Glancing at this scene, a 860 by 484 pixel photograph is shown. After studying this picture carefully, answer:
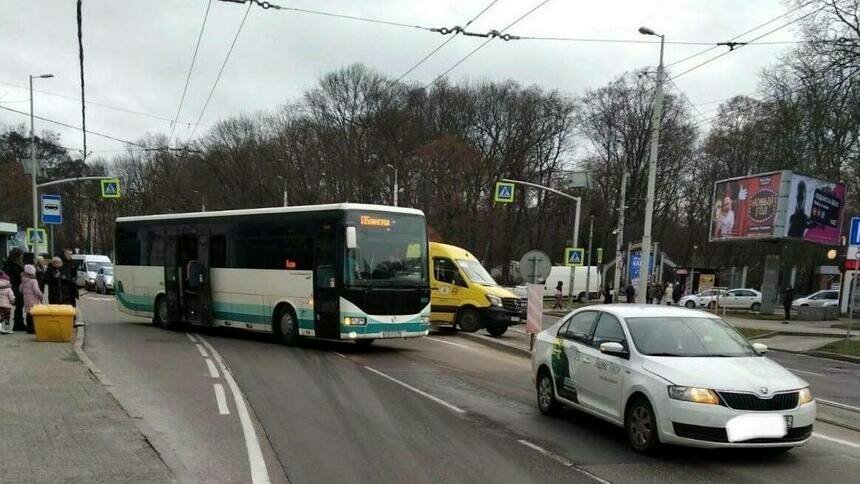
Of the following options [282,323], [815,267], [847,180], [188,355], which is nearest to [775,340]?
[282,323]

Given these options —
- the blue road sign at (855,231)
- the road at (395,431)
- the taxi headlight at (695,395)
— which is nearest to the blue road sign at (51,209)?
the road at (395,431)

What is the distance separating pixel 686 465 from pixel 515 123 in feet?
187

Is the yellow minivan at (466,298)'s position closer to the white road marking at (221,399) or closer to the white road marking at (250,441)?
the white road marking at (250,441)

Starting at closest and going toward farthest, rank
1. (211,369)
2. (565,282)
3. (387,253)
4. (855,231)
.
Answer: (211,369)
(387,253)
(855,231)
(565,282)

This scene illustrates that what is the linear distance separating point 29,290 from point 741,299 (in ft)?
138

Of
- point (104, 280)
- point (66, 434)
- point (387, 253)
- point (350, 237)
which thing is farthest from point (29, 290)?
point (104, 280)

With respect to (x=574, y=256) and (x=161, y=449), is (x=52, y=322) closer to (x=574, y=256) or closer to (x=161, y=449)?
(x=161, y=449)

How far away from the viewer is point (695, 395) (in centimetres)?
617

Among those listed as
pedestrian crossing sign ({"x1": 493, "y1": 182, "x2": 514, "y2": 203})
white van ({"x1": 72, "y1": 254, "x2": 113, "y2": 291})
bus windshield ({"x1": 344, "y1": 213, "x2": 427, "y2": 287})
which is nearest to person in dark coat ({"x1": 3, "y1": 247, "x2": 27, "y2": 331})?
bus windshield ({"x1": 344, "y1": 213, "x2": 427, "y2": 287})

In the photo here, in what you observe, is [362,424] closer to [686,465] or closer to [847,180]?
[686,465]

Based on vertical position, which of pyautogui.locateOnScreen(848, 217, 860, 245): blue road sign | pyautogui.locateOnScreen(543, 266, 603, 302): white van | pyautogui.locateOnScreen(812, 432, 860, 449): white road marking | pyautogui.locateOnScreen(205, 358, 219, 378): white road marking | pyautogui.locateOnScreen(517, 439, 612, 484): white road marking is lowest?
pyautogui.locateOnScreen(543, 266, 603, 302): white van

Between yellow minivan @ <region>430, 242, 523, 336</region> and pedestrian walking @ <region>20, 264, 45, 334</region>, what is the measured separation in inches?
384

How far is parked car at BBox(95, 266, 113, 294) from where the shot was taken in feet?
141

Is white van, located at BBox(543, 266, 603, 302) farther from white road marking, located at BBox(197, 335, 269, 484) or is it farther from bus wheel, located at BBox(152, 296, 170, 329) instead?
white road marking, located at BBox(197, 335, 269, 484)
